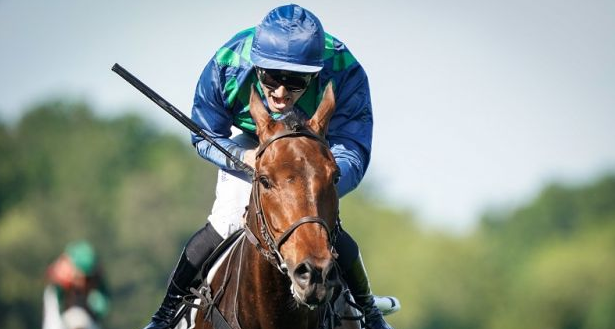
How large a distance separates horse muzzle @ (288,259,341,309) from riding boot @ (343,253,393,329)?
1.86 meters

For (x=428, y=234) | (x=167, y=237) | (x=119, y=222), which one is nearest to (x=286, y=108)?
(x=167, y=237)

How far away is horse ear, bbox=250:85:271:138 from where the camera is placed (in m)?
8.30

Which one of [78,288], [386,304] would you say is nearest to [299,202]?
[386,304]

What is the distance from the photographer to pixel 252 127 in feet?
31.9

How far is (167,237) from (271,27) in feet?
254

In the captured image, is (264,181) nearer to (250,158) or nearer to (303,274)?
(250,158)

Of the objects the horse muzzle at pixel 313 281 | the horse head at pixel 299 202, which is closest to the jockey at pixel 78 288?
the horse head at pixel 299 202

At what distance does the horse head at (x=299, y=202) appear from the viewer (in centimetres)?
752

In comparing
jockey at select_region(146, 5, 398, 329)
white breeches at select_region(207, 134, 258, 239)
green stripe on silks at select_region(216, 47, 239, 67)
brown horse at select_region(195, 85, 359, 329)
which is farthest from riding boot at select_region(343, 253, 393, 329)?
green stripe on silks at select_region(216, 47, 239, 67)

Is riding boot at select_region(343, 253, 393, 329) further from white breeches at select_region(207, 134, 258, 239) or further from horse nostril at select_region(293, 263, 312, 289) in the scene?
horse nostril at select_region(293, 263, 312, 289)

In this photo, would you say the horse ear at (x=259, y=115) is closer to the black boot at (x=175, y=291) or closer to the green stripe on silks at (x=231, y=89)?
the green stripe on silks at (x=231, y=89)

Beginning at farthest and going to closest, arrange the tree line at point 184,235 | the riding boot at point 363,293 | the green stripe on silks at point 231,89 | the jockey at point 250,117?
the tree line at point 184,235 < the green stripe on silks at point 231,89 < the riding boot at point 363,293 < the jockey at point 250,117

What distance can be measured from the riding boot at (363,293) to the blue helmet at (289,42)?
1476mm

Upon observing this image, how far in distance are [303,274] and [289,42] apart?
2.08 m
